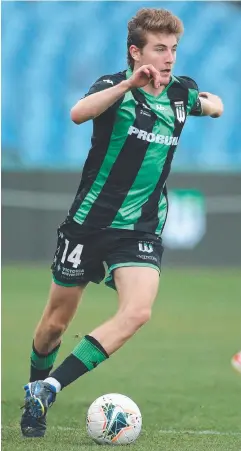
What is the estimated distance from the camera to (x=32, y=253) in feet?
61.2

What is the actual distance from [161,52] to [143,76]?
1.42 feet

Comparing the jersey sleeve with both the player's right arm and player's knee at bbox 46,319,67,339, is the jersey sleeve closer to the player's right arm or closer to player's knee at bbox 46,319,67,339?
the player's right arm

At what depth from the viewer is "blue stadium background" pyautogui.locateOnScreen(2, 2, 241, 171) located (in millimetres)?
18234

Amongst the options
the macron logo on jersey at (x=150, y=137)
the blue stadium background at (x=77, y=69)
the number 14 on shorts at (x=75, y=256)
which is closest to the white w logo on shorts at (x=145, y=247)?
the number 14 on shorts at (x=75, y=256)

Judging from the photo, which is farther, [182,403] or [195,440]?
[182,403]

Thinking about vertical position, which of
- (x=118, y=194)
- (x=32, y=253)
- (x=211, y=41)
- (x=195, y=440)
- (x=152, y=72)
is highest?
(x=211, y=41)

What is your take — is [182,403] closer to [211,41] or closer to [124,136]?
[124,136]

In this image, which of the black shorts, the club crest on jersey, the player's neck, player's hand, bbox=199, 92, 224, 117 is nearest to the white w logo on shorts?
the black shorts

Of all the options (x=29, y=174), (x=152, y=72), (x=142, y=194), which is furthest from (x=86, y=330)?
(x=29, y=174)

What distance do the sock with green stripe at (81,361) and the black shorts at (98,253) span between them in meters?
0.42

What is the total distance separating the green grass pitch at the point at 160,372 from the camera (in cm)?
550

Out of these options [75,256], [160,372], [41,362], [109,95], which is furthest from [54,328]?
[160,372]

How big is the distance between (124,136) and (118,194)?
0.32 m

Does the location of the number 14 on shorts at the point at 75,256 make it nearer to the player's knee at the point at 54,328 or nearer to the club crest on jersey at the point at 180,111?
the player's knee at the point at 54,328
